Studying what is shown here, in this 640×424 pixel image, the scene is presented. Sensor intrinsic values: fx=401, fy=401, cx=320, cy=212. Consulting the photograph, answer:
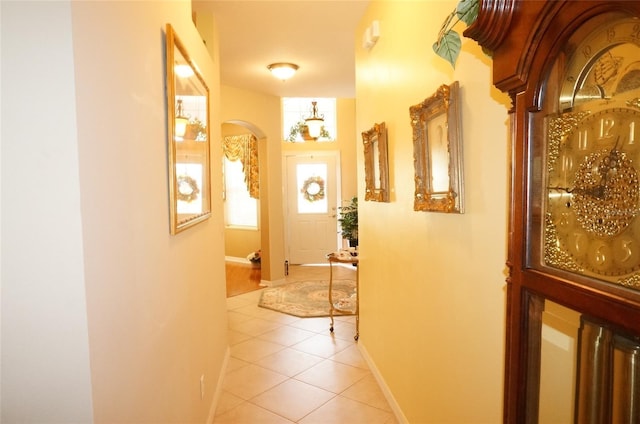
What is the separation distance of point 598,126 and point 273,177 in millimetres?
5438

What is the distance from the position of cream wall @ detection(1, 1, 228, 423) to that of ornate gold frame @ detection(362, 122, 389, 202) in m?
1.62

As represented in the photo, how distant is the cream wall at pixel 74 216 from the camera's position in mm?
861

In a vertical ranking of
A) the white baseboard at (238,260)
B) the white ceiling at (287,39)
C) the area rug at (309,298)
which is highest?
the white ceiling at (287,39)

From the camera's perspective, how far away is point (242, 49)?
3885mm

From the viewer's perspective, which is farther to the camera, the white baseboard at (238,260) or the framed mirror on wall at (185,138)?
the white baseboard at (238,260)

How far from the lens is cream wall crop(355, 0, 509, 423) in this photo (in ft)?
4.66

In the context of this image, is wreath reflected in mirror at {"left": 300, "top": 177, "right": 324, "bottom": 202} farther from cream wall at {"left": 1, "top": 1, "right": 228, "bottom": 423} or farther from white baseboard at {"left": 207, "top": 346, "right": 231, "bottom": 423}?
cream wall at {"left": 1, "top": 1, "right": 228, "bottom": 423}

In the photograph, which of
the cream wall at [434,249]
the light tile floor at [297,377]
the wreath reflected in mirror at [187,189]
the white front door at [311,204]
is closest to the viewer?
the cream wall at [434,249]

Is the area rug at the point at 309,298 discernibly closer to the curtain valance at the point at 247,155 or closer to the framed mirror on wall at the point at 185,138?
the curtain valance at the point at 247,155

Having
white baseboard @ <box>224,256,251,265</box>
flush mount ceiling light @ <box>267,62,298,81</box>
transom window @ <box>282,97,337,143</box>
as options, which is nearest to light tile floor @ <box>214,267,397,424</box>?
flush mount ceiling light @ <box>267,62,298,81</box>

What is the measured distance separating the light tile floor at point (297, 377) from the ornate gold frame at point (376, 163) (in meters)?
1.37

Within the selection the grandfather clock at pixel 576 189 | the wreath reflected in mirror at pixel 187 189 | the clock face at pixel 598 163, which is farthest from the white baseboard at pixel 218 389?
the clock face at pixel 598 163

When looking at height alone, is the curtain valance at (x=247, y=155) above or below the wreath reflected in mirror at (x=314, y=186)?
above

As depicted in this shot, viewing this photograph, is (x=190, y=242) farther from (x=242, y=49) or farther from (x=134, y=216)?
(x=242, y=49)
